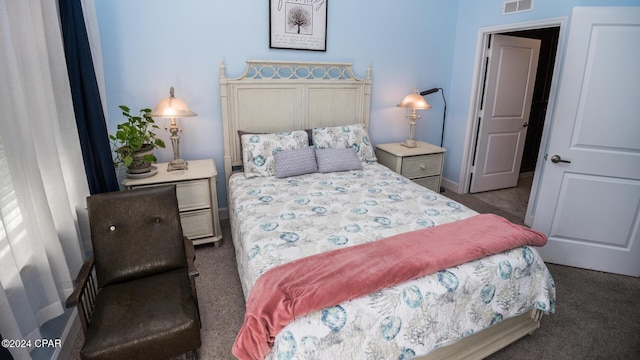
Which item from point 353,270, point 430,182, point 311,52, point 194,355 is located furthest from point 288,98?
point 194,355

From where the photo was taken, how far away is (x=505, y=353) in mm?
1848

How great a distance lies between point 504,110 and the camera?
411cm

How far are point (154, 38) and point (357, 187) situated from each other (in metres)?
2.14

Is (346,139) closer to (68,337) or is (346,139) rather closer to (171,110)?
(171,110)

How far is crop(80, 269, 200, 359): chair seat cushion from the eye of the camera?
1.42 m

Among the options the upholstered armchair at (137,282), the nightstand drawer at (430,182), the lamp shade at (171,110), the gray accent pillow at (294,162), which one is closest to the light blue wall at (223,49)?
the lamp shade at (171,110)

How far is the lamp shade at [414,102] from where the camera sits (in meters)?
3.58

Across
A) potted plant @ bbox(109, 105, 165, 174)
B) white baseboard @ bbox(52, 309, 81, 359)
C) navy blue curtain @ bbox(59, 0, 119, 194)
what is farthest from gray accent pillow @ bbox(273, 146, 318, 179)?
white baseboard @ bbox(52, 309, 81, 359)

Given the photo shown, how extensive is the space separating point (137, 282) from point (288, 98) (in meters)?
2.16

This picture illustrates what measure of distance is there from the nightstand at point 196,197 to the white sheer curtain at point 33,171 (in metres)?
0.74

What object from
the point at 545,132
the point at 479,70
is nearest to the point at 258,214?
the point at 545,132

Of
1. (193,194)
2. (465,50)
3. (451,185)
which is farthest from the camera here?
(451,185)

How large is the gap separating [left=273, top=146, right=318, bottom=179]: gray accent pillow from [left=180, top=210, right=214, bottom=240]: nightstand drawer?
71cm

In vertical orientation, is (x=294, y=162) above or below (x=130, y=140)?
below
